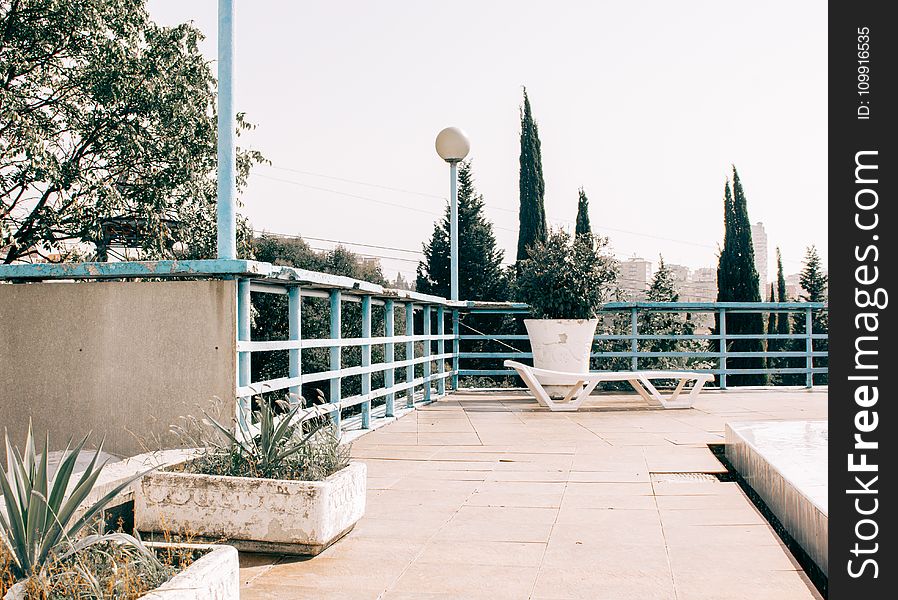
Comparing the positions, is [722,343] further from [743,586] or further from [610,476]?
[743,586]

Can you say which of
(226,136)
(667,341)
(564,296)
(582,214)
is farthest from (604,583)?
(582,214)

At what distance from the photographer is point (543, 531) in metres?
3.41

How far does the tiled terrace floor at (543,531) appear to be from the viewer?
8.79 feet

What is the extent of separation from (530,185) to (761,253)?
805 centimetres

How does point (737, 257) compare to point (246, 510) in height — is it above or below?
above

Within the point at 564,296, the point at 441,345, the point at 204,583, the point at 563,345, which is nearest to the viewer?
the point at 204,583

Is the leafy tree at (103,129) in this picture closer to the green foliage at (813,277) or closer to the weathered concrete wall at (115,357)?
the weathered concrete wall at (115,357)

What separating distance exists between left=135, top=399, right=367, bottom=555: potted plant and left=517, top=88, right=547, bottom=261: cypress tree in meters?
21.4

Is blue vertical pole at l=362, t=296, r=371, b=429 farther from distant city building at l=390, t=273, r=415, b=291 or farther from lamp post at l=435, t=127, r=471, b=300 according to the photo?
distant city building at l=390, t=273, r=415, b=291

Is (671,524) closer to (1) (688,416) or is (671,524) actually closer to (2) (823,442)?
(2) (823,442)

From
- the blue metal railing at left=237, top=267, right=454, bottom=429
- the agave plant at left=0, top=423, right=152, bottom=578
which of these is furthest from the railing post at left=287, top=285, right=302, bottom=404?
the agave plant at left=0, top=423, right=152, bottom=578

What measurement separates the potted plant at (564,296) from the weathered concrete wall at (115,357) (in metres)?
5.69

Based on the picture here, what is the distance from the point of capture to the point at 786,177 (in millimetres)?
8461
